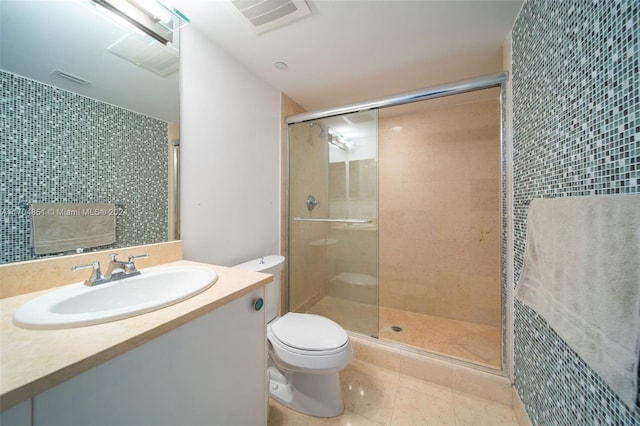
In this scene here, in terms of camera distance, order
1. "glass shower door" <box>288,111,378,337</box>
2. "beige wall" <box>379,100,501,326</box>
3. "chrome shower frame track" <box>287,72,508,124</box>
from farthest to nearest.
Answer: "beige wall" <box>379,100,501,326</box> → "glass shower door" <box>288,111,378,337</box> → "chrome shower frame track" <box>287,72,508,124</box>

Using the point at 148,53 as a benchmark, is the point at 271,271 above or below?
below

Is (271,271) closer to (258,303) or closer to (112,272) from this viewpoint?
(258,303)

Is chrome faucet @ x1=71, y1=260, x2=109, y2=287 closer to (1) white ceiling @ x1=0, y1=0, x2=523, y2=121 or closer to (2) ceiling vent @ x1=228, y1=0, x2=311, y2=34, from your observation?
(1) white ceiling @ x1=0, y1=0, x2=523, y2=121

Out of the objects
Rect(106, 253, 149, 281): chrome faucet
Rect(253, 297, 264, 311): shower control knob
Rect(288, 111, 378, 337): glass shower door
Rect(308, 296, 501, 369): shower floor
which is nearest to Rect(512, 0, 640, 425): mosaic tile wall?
Rect(308, 296, 501, 369): shower floor

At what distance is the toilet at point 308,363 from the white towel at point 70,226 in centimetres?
81

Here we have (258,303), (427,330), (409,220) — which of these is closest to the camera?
(258,303)

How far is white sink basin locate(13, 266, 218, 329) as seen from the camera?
55 centimetres

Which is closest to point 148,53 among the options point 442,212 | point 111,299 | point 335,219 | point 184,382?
point 111,299

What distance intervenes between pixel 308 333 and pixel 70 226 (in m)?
1.17

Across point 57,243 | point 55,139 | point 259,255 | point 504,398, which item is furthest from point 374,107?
point 504,398

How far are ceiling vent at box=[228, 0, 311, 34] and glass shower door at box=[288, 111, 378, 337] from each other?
81cm

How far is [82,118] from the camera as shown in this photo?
0.89 meters

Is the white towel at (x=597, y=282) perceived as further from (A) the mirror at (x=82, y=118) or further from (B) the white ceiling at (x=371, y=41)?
(A) the mirror at (x=82, y=118)

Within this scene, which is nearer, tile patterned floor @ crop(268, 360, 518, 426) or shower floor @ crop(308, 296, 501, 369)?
tile patterned floor @ crop(268, 360, 518, 426)
